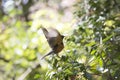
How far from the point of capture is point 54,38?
1320 millimetres

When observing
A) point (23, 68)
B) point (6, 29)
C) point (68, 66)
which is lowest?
point (23, 68)

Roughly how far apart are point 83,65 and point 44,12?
2.87 metres

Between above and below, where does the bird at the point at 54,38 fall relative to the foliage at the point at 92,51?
above

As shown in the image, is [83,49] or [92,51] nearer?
[92,51]

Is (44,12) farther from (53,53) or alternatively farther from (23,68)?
(53,53)

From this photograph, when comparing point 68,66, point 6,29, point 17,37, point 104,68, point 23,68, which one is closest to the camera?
point 68,66

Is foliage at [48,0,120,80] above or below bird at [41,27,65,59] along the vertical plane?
below

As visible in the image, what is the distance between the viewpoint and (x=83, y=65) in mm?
1268

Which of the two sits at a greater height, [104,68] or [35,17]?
[104,68]

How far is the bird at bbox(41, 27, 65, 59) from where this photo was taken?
1294 mm

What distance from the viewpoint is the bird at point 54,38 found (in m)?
1.29

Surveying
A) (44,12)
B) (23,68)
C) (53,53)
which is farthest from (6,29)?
(53,53)

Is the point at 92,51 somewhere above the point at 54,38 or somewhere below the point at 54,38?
below

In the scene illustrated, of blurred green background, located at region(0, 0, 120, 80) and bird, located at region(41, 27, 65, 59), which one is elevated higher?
bird, located at region(41, 27, 65, 59)
